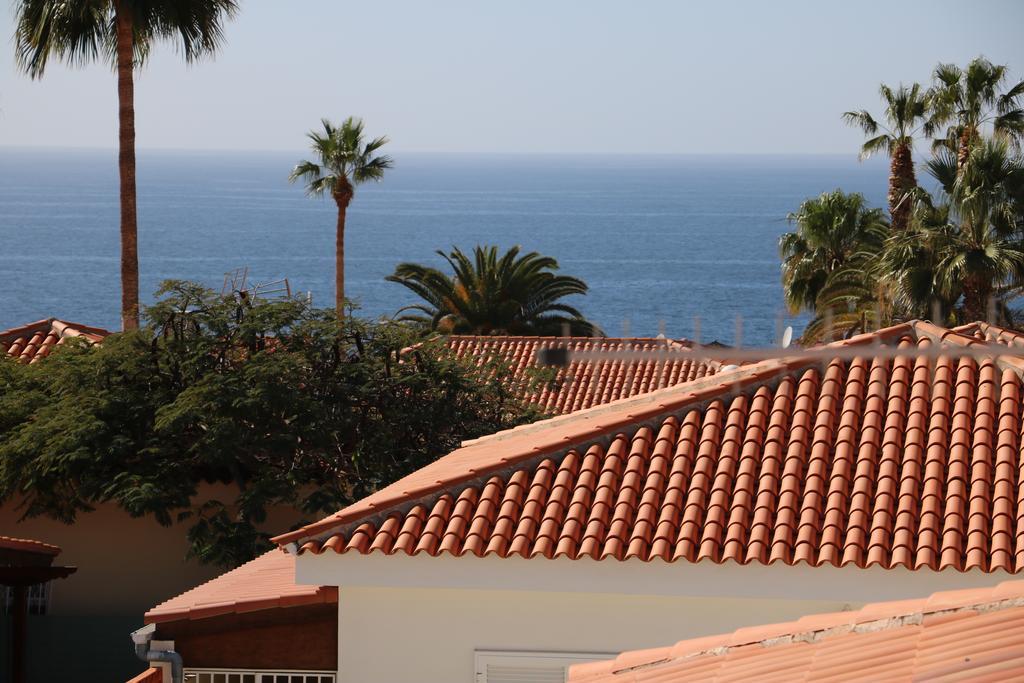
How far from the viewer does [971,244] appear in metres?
27.6

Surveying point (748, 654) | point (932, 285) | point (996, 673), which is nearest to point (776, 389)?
point (748, 654)

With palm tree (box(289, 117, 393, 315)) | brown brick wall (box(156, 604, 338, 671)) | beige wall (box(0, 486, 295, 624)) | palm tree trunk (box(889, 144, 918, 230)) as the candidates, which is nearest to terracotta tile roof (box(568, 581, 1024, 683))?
brown brick wall (box(156, 604, 338, 671))

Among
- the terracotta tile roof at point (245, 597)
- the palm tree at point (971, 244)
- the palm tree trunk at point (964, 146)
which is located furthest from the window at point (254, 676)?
the palm tree trunk at point (964, 146)

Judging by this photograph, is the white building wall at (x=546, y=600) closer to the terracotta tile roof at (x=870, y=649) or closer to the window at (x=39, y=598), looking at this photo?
the terracotta tile roof at (x=870, y=649)

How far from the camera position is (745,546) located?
11.2 m

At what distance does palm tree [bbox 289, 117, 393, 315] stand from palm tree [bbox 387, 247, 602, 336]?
10.6m

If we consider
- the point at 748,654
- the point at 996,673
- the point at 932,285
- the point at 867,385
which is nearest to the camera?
the point at 996,673

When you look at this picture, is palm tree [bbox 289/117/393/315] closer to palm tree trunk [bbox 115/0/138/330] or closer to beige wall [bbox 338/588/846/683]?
palm tree trunk [bbox 115/0/138/330]

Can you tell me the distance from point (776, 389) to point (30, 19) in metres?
22.1

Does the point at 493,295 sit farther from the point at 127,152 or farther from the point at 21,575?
the point at 21,575

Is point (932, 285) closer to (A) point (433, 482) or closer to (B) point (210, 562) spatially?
(B) point (210, 562)

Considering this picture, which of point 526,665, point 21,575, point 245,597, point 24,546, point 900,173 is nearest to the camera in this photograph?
point 526,665

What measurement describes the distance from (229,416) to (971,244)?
51.8 feet

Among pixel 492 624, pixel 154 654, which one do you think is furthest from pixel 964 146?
pixel 154 654
